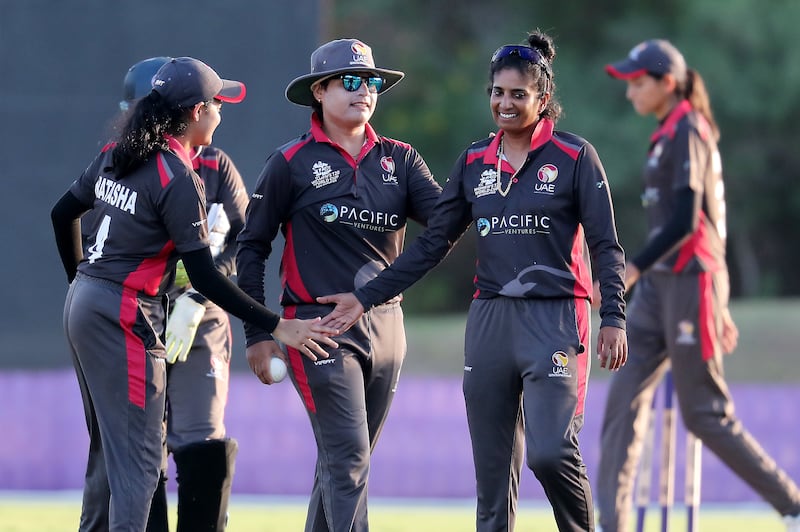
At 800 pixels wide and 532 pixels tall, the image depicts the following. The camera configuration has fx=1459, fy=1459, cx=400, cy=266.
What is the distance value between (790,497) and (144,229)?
3.74 m

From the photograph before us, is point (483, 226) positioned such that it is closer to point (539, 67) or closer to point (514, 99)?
point (514, 99)

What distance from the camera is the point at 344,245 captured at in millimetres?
5688

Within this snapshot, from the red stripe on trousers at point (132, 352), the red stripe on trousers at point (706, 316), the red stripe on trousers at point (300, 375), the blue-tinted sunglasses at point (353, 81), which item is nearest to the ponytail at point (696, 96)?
the red stripe on trousers at point (706, 316)

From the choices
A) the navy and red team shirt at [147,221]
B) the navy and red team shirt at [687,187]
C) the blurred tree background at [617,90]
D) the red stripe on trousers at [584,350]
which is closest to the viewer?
the navy and red team shirt at [147,221]

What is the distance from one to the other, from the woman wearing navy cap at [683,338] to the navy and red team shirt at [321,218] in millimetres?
1957

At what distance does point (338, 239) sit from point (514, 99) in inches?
34.5

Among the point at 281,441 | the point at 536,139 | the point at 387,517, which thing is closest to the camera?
the point at 536,139

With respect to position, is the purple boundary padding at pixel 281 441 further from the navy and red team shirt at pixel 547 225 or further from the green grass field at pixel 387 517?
the navy and red team shirt at pixel 547 225

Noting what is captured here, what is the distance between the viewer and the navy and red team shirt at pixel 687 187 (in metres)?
7.22

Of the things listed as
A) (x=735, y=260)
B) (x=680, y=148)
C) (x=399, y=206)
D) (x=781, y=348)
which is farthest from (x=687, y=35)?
(x=399, y=206)

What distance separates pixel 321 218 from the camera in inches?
223

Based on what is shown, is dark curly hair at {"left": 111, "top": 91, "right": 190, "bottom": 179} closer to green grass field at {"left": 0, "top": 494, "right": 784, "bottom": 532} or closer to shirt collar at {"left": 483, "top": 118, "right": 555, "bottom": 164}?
shirt collar at {"left": 483, "top": 118, "right": 555, "bottom": 164}

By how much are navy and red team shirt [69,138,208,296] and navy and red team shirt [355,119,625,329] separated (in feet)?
3.47

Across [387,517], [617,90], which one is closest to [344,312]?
[387,517]
